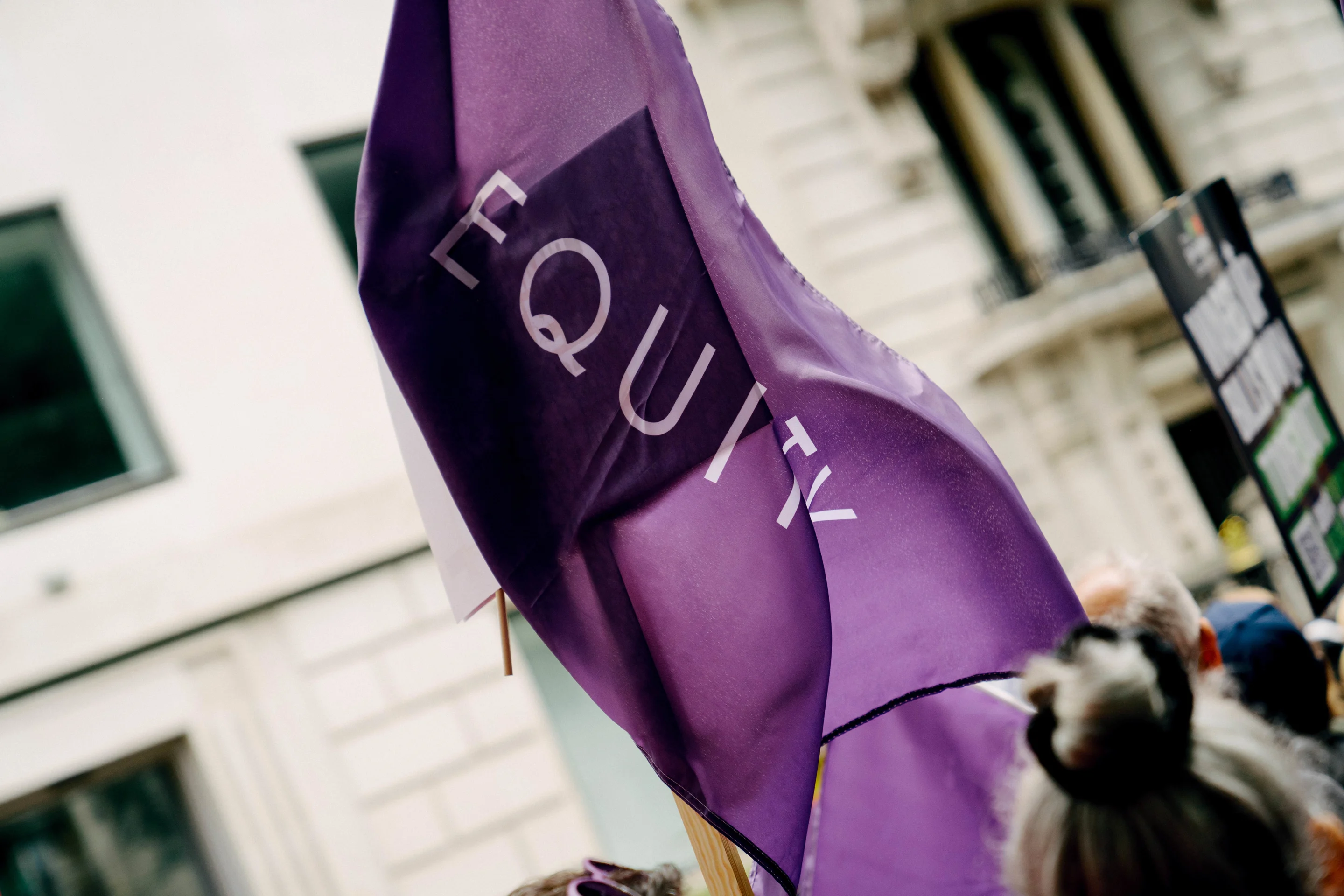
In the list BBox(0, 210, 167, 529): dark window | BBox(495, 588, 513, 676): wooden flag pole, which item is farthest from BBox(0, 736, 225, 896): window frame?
BBox(495, 588, 513, 676): wooden flag pole

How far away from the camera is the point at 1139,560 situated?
2.33m

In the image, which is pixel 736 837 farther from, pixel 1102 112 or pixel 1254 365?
pixel 1102 112

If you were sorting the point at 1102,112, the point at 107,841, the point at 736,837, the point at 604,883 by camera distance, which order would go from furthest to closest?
1. the point at 1102,112
2. the point at 107,841
3. the point at 604,883
4. the point at 736,837

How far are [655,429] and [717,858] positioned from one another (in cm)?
72

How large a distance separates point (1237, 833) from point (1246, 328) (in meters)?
2.32

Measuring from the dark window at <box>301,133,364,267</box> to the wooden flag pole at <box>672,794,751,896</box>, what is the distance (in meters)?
4.73

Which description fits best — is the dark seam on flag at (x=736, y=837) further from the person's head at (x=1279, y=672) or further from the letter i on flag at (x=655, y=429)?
the person's head at (x=1279, y=672)

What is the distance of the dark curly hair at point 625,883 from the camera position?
6.04 ft

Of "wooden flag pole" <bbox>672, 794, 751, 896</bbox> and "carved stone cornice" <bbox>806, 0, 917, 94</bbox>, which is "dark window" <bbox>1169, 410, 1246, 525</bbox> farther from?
"wooden flag pole" <bbox>672, 794, 751, 896</bbox>

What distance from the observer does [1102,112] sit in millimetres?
7371

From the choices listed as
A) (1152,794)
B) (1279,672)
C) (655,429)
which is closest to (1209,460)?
(1279,672)

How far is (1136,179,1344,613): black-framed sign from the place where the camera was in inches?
112

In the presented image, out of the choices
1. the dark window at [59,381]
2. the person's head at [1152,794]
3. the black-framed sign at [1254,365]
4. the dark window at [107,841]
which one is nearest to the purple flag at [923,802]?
the person's head at [1152,794]

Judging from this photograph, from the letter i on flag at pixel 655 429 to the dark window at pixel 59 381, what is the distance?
4194 mm
